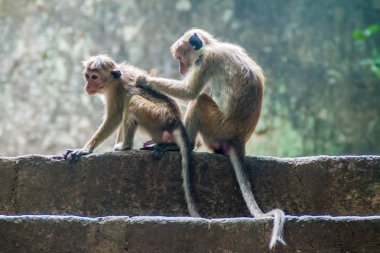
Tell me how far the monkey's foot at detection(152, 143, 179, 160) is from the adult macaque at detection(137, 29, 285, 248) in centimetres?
29

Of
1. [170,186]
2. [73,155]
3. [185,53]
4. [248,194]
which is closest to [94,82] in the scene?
[185,53]

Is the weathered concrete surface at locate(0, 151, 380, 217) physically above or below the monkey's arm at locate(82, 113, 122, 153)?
below

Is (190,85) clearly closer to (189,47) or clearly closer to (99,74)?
(189,47)

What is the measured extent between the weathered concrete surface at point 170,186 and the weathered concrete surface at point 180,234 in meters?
1.40

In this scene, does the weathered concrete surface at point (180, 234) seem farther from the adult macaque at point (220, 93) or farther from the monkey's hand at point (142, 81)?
the monkey's hand at point (142, 81)

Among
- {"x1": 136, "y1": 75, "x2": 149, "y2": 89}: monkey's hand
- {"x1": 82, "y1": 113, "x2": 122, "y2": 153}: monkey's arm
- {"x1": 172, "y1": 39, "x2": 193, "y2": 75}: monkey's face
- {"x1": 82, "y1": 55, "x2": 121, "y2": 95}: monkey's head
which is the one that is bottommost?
{"x1": 82, "y1": 113, "x2": 122, "y2": 153}: monkey's arm

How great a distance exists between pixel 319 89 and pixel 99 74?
286 inches

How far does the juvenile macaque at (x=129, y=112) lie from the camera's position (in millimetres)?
7371

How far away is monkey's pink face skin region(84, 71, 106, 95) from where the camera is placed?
27.2ft

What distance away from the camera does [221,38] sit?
14.9 m

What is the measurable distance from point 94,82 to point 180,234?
11.1 ft

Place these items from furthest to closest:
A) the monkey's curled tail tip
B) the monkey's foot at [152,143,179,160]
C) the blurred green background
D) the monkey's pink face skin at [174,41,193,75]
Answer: the blurred green background < the monkey's pink face skin at [174,41,193,75] < the monkey's foot at [152,143,179,160] < the monkey's curled tail tip

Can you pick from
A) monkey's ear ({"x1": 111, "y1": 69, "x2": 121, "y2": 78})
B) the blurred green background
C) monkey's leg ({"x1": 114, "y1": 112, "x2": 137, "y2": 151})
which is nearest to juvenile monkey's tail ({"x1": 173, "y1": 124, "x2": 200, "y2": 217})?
monkey's leg ({"x1": 114, "y1": 112, "x2": 137, "y2": 151})

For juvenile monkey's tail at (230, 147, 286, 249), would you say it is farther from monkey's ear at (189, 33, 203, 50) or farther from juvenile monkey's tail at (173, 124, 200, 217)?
monkey's ear at (189, 33, 203, 50)
